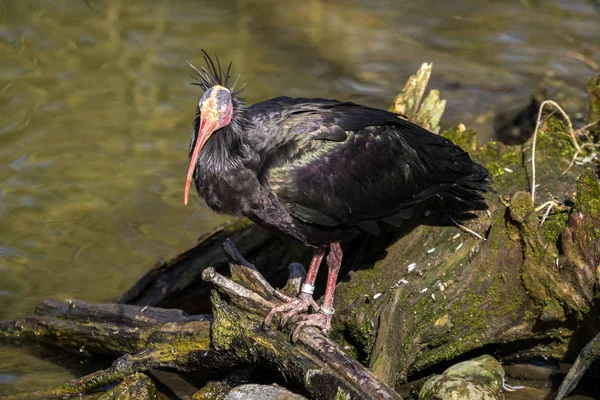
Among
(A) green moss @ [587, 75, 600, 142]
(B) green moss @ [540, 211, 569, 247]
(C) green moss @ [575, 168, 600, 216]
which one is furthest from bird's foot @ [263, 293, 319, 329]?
(A) green moss @ [587, 75, 600, 142]

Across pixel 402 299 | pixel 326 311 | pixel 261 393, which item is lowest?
pixel 261 393

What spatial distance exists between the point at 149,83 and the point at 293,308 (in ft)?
22.9

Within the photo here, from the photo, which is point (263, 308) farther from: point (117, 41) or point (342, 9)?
point (342, 9)

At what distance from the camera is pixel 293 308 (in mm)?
6273

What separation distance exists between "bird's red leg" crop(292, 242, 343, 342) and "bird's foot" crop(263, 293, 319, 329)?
0.08 m

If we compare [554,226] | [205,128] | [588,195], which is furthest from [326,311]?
[588,195]

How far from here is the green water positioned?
9.19 m

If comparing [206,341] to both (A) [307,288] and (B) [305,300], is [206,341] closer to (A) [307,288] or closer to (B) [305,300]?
(B) [305,300]

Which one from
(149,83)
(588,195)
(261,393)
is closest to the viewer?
(261,393)

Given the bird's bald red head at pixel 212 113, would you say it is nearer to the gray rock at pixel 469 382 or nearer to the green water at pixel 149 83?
the gray rock at pixel 469 382

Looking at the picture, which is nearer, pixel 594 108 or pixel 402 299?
pixel 402 299

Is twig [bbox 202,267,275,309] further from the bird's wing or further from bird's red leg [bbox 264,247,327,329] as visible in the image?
the bird's wing

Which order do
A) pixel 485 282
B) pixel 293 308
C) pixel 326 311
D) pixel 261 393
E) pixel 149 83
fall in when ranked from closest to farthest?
pixel 261 393, pixel 293 308, pixel 326 311, pixel 485 282, pixel 149 83

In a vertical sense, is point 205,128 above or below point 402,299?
above
